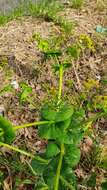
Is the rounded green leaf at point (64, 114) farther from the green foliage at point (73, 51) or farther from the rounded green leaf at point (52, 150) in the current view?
the green foliage at point (73, 51)

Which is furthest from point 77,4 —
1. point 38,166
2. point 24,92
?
point 38,166

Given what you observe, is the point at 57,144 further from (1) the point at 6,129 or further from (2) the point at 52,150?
(1) the point at 6,129

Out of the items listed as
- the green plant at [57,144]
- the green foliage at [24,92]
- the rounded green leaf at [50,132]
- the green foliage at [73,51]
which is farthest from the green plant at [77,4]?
the rounded green leaf at [50,132]

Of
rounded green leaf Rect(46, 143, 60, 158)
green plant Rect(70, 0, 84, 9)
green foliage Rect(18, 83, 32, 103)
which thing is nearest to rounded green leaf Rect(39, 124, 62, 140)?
rounded green leaf Rect(46, 143, 60, 158)

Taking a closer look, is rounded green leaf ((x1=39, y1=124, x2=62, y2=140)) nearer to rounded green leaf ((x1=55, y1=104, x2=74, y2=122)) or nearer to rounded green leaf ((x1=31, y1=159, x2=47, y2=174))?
rounded green leaf ((x1=55, y1=104, x2=74, y2=122))

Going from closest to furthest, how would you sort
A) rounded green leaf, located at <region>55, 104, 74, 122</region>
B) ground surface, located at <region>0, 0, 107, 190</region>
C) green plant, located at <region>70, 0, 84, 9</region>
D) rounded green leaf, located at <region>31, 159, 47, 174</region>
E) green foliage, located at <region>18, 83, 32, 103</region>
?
rounded green leaf, located at <region>55, 104, 74, 122</region>
rounded green leaf, located at <region>31, 159, 47, 174</region>
ground surface, located at <region>0, 0, 107, 190</region>
green foliage, located at <region>18, 83, 32, 103</region>
green plant, located at <region>70, 0, 84, 9</region>

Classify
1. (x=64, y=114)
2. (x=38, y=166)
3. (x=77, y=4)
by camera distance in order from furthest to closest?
(x=77, y=4) < (x=38, y=166) < (x=64, y=114)

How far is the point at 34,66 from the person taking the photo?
4.17m

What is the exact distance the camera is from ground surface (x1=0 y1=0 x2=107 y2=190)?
12.1 ft

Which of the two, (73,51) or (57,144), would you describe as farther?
(73,51)

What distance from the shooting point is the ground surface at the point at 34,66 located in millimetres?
3678

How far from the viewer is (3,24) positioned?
15.6 ft

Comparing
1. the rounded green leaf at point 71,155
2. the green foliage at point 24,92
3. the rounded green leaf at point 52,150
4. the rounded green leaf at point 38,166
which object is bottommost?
the green foliage at point 24,92

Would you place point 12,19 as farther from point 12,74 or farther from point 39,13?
point 12,74
